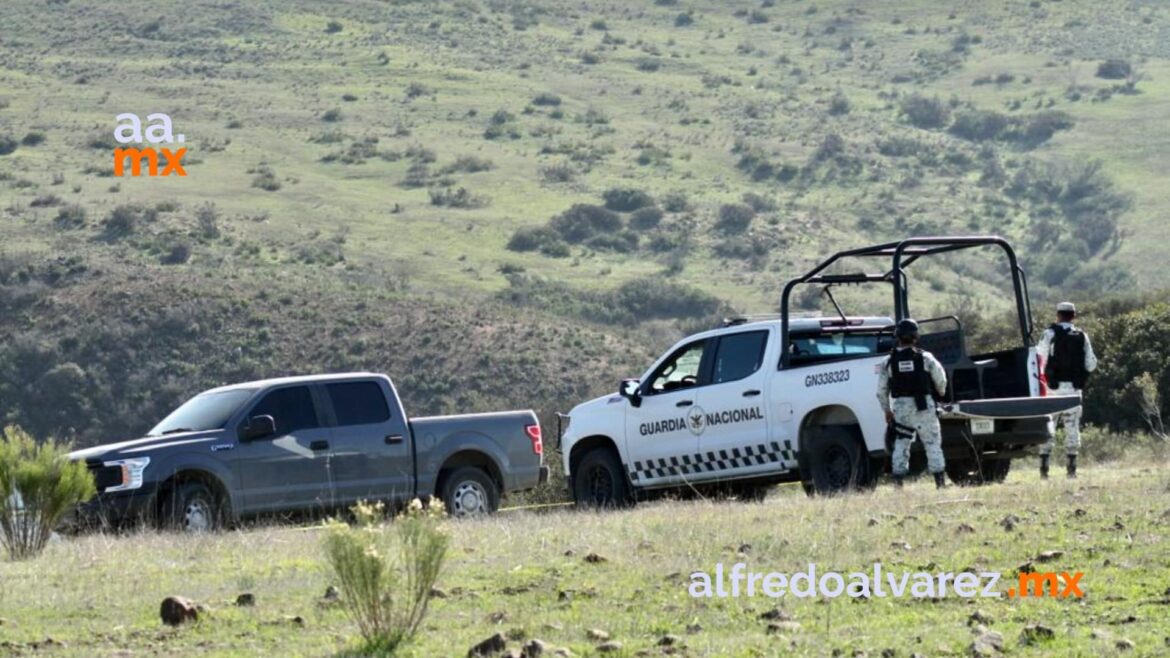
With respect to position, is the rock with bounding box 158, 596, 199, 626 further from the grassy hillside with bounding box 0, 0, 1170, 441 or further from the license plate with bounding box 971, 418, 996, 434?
the grassy hillside with bounding box 0, 0, 1170, 441

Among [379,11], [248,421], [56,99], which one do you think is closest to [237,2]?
[379,11]

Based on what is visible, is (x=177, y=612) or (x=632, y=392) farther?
(x=632, y=392)

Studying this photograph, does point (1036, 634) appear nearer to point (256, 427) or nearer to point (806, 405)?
Result: point (806, 405)

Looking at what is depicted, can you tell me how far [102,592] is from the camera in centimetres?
1206

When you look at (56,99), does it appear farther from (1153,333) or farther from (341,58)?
(1153,333)

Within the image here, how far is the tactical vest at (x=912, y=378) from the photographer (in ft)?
53.3

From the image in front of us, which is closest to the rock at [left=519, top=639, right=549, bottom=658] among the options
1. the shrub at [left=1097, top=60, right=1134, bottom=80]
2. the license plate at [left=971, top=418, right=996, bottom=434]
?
the license plate at [left=971, top=418, right=996, bottom=434]

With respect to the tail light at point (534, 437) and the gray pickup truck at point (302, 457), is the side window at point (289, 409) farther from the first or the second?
the tail light at point (534, 437)

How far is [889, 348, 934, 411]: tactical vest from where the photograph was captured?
16250 mm

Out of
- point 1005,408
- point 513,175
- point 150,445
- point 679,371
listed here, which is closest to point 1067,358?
point 1005,408

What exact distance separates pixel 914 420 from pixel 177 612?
7.53 metres

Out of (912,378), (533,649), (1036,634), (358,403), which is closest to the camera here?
(533,649)

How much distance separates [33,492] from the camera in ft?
Answer: 48.7

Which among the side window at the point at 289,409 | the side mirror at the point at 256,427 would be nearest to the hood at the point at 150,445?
the side mirror at the point at 256,427
